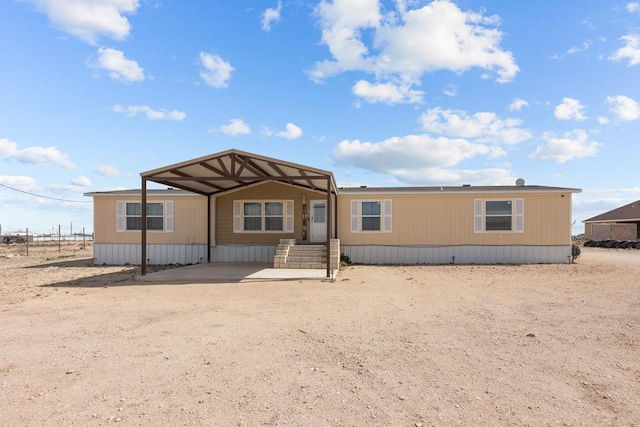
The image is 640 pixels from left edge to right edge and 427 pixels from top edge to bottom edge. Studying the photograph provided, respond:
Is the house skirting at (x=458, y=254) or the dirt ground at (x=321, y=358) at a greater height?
the house skirting at (x=458, y=254)

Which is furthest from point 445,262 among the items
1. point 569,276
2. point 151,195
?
point 151,195

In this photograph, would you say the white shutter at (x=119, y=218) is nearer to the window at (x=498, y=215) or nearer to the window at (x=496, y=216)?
the window at (x=496, y=216)

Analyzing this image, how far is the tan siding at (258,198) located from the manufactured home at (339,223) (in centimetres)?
4

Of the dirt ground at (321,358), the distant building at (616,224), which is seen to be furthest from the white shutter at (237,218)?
the distant building at (616,224)

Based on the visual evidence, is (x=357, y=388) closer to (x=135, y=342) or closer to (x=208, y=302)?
(x=135, y=342)

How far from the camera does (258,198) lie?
1670 centimetres

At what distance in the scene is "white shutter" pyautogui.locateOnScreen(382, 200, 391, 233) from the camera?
52.6 feet

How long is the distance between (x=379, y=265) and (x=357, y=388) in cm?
1185

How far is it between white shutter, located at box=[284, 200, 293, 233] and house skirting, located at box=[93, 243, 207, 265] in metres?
3.47

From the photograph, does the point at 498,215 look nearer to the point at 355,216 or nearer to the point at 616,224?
the point at 355,216

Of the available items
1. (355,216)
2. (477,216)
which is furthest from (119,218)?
(477,216)

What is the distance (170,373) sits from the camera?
4258mm

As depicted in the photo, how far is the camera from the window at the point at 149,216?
16.8 metres

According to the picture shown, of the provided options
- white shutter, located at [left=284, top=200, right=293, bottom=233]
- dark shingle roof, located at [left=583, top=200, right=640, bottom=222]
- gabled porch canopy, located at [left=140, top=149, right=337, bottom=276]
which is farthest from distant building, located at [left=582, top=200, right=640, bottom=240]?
white shutter, located at [left=284, top=200, right=293, bottom=233]
